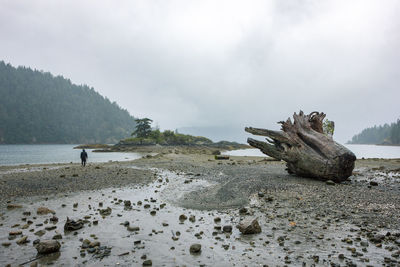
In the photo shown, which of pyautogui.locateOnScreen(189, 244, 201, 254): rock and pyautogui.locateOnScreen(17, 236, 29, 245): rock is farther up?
pyautogui.locateOnScreen(189, 244, 201, 254): rock

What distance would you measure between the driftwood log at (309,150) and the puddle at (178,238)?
296 inches

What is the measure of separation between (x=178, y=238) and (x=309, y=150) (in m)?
13.8

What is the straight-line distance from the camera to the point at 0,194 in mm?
13102

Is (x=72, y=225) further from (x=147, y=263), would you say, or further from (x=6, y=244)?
(x=147, y=263)

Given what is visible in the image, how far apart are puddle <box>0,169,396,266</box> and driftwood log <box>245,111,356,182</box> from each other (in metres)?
7.53

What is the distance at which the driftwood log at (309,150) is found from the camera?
15.5 meters

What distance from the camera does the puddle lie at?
18.7 ft

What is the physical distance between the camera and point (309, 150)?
1706 centimetres

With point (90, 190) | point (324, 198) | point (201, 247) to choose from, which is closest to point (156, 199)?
point (90, 190)

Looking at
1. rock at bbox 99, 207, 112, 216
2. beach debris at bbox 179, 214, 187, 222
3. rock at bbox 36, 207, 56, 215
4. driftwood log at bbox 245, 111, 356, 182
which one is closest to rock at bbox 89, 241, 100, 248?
rock at bbox 99, 207, 112, 216

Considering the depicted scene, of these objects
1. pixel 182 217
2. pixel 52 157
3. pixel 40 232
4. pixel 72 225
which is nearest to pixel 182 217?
pixel 182 217

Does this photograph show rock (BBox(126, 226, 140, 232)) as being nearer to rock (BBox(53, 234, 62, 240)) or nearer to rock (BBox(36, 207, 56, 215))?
rock (BBox(53, 234, 62, 240))

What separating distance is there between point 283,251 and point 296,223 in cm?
233

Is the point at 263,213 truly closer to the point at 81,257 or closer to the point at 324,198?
the point at 324,198
